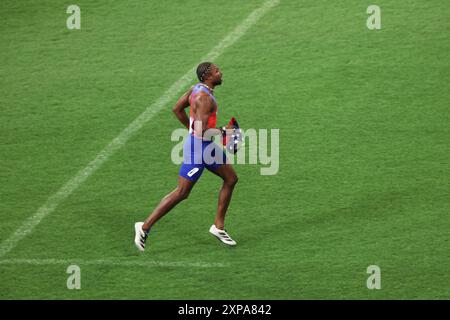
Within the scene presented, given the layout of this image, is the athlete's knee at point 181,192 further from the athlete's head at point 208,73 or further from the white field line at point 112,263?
the athlete's head at point 208,73

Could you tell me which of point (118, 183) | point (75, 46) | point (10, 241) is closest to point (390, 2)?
point (75, 46)

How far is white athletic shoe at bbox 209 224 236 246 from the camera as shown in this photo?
1141 centimetres

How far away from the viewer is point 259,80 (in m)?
15.2

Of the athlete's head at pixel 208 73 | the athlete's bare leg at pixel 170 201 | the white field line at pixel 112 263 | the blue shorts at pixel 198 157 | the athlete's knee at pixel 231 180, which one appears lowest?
the white field line at pixel 112 263

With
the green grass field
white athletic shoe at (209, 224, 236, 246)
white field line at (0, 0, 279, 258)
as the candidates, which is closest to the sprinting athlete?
white athletic shoe at (209, 224, 236, 246)

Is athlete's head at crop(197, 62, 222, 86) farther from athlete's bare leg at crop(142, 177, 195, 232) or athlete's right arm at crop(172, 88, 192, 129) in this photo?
athlete's bare leg at crop(142, 177, 195, 232)

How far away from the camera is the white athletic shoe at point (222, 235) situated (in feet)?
37.4

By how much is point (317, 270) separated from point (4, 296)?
3.04 meters

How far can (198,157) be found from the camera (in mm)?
11148

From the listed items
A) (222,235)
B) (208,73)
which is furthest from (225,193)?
(208,73)

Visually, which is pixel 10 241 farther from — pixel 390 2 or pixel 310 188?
pixel 390 2

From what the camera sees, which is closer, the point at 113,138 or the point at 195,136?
the point at 195,136

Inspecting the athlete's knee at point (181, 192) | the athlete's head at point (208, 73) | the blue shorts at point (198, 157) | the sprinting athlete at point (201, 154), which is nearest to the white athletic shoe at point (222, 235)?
the sprinting athlete at point (201, 154)

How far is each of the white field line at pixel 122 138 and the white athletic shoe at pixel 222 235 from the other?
1.93 m
